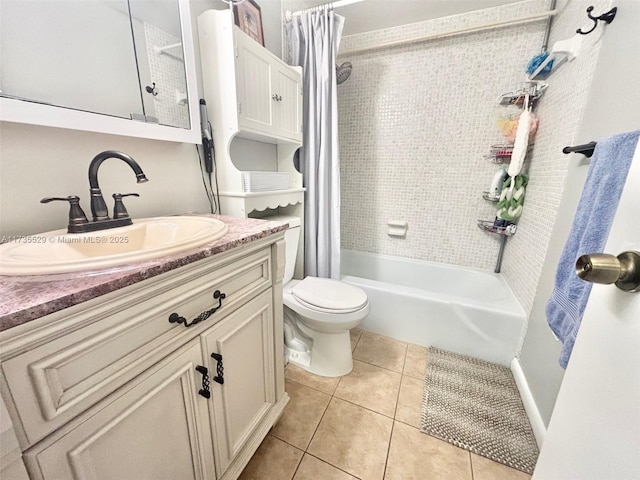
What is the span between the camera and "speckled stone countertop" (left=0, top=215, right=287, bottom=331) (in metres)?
0.36

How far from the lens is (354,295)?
54.9 inches

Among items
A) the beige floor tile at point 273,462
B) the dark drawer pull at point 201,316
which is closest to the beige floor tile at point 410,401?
the beige floor tile at point 273,462

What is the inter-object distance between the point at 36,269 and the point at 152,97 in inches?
30.1

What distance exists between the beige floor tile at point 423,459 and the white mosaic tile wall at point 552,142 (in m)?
0.83

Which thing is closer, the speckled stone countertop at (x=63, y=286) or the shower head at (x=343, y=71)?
the speckled stone countertop at (x=63, y=286)

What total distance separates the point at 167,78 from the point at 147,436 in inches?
45.1

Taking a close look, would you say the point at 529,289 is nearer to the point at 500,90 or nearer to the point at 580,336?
the point at 580,336

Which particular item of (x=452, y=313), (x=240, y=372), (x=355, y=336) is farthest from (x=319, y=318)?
(x=452, y=313)

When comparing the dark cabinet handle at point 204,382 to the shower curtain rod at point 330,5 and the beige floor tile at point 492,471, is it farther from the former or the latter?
the shower curtain rod at point 330,5

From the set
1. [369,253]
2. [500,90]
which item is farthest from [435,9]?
[369,253]

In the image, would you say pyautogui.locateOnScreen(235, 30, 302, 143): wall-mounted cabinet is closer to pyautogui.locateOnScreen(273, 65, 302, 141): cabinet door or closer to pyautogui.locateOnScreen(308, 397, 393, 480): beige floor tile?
pyautogui.locateOnScreen(273, 65, 302, 141): cabinet door

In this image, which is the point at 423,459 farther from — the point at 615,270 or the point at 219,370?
the point at 615,270

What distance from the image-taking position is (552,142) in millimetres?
1352

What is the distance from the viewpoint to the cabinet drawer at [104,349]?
38cm
